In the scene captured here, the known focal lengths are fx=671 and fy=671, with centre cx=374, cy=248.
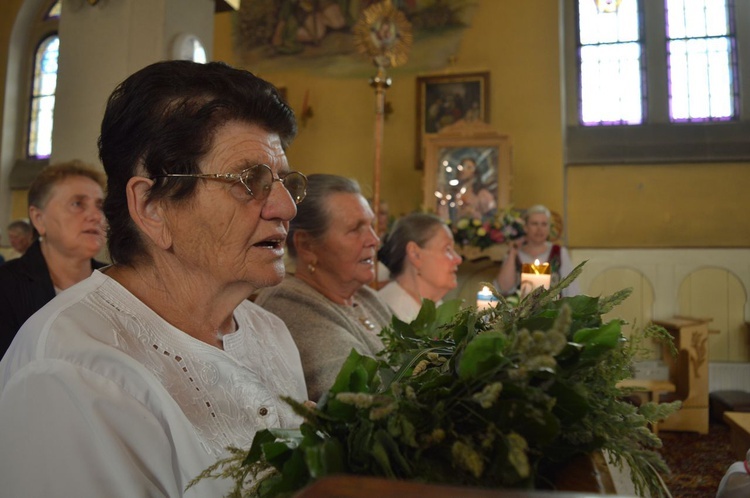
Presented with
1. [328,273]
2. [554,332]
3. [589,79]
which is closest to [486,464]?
[554,332]

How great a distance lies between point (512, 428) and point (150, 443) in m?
0.79

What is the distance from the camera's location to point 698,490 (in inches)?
131

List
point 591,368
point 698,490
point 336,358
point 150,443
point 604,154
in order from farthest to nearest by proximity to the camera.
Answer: point 604,154, point 698,490, point 336,358, point 150,443, point 591,368

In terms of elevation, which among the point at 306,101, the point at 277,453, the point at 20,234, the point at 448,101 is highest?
the point at 306,101

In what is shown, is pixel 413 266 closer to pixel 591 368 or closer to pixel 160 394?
pixel 160 394

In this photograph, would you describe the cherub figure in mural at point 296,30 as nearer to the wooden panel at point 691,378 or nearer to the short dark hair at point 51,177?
the wooden panel at point 691,378

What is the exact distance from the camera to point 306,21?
10258mm

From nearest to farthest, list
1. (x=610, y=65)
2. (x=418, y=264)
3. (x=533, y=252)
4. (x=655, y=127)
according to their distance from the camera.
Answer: (x=418, y=264)
(x=533, y=252)
(x=655, y=127)
(x=610, y=65)

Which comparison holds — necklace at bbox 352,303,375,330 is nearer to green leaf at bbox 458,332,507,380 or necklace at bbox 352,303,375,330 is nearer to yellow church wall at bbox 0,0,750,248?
green leaf at bbox 458,332,507,380

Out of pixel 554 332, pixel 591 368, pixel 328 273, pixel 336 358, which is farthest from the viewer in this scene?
pixel 328 273

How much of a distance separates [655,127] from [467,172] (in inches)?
122

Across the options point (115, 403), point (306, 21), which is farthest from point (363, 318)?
point (306, 21)

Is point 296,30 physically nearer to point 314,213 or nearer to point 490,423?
point 314,213

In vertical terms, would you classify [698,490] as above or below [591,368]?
below
